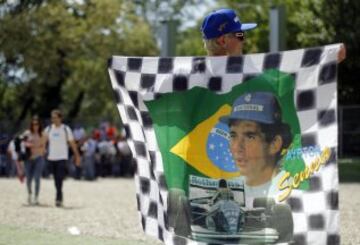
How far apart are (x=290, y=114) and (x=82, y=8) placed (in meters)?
34.8

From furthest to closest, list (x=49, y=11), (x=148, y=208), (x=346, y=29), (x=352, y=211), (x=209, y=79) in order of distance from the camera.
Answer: (x=49, y=11)
(x=346, y=29)
(x=352, y=211)
(x=148, y=208)
(x=209, y=79)

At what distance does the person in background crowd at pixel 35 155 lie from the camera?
14383 millimetres


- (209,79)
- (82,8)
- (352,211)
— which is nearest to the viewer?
(209,79)

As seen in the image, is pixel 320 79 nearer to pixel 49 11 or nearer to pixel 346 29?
pixel 346 29

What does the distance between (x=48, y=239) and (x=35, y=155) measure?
625 cm

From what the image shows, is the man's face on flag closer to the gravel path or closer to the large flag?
the large flag

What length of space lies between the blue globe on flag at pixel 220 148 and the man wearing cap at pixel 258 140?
0.14 ft

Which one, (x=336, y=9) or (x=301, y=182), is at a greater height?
(x=336, y=9)

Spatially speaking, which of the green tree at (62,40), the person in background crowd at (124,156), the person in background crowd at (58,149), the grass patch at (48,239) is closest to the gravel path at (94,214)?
the grass patch at (48,239)

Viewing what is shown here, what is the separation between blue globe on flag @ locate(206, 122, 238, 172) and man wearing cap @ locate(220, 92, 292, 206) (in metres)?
0.04

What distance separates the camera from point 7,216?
38.1 ft

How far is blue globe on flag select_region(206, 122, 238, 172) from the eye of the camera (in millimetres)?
4215

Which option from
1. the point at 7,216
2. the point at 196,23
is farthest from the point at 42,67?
the point at 7,216

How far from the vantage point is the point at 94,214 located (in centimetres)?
1191
